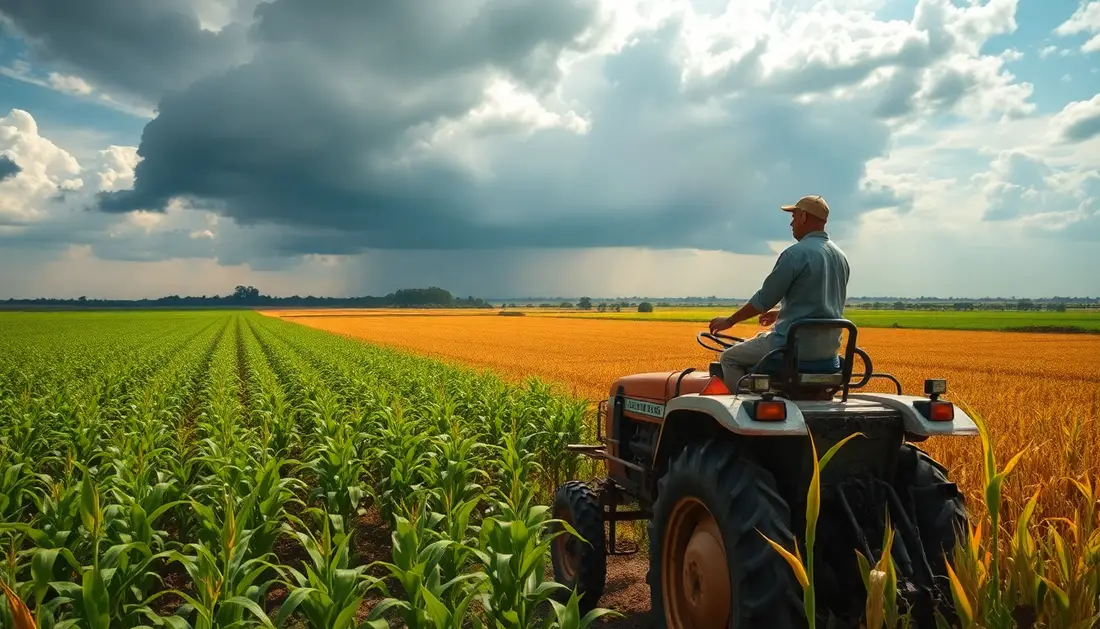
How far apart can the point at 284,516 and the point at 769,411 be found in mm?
4814

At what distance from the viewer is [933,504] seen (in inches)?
136

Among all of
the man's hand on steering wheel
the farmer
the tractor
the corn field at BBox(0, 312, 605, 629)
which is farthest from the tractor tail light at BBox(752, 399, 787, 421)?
the corn field at BBox(0, 312, 605, 629)

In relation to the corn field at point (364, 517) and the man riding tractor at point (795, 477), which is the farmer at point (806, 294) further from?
the corn field at point (364, 517)

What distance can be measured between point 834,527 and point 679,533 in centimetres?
77

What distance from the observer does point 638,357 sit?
26703mm

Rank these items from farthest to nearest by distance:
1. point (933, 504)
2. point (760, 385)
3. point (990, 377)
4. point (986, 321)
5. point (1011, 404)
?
point (986, 321), point (990, 377), point (1011, 404), point (933, 504), point (760, 385)

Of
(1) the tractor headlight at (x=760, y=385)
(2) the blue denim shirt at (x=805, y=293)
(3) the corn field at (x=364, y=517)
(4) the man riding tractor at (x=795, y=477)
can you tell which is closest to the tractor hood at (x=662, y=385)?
(4) the man riding tractor at (x=795, y=477)

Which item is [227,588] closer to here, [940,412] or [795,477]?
[795,477]

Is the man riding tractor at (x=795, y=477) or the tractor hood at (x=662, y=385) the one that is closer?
the man riding tractor at (x=795, y=477)

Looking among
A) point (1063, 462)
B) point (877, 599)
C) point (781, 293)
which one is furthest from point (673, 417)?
point (1063, 462)

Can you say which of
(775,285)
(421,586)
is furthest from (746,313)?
(421,586)

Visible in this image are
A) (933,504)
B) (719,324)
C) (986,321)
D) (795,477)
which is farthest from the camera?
(986,321)

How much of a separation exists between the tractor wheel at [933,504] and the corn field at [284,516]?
1.70 meters

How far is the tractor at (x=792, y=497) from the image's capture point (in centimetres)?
296
